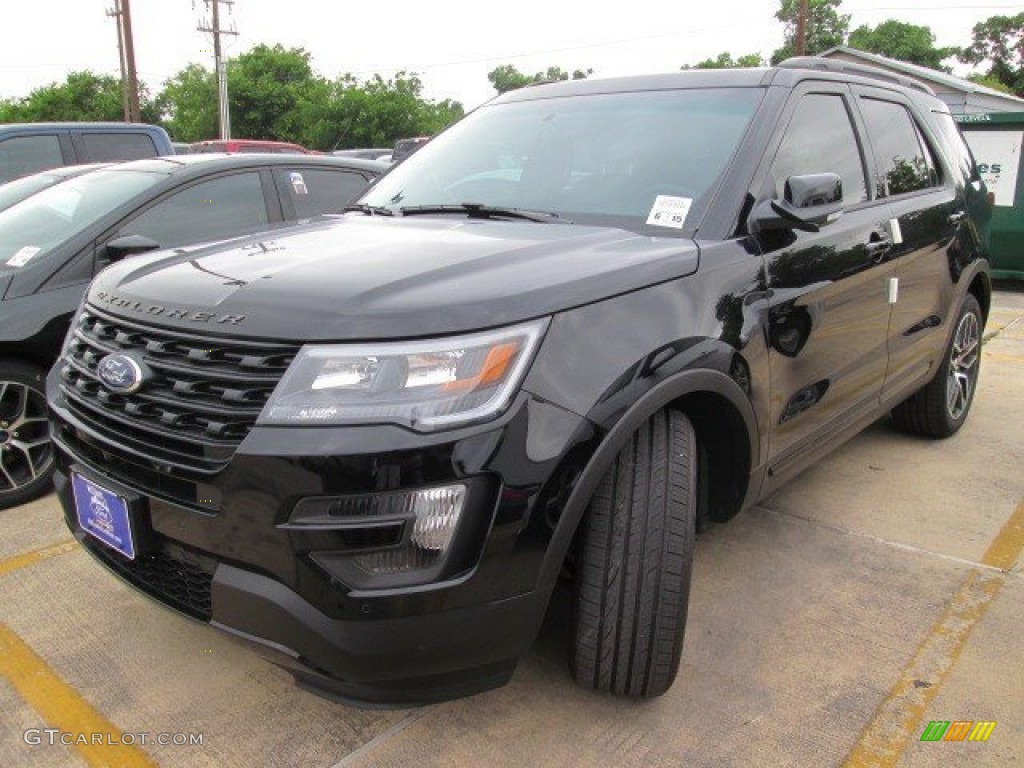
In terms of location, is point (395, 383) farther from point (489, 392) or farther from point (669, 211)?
point (669, 211)

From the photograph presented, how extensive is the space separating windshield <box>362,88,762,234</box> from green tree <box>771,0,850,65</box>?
45.4m

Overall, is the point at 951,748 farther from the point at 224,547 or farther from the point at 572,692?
the point at 224,547

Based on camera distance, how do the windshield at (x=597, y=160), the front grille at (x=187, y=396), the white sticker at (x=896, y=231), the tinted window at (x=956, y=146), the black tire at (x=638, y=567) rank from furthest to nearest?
the tinted window at (x=956, y=146) < the white sticker at (x=896, y=231) < the windshield at (x=597, y=160) < the black tire at (x=638, y=567) < the front grille at (x=187, y=396)

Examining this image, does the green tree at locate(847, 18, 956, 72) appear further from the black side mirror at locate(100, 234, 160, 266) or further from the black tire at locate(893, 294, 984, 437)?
the black side mirror at locate(100, 234, 160, 266)

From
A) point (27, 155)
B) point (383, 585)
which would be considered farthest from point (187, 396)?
point (27, 155)

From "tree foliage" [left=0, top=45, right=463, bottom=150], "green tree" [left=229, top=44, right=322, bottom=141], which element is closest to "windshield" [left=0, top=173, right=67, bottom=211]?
"tree foliage" [left=0, top=45, right=463, bottom=150]

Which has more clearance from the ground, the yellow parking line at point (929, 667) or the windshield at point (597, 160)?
the windshield at point (597, 160)

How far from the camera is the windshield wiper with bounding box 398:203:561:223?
2781 millimetres

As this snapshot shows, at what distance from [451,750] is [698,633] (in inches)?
36.9

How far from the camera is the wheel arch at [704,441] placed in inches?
76.6

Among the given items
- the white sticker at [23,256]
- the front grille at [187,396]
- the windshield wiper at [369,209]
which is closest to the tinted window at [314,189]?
the white sticker at [23,256]

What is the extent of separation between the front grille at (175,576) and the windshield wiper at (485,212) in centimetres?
145

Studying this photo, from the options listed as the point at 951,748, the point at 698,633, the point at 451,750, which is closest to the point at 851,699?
the point at 951,748

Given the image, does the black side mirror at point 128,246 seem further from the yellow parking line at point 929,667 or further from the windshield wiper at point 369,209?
the yellow parking line at point 929,667
